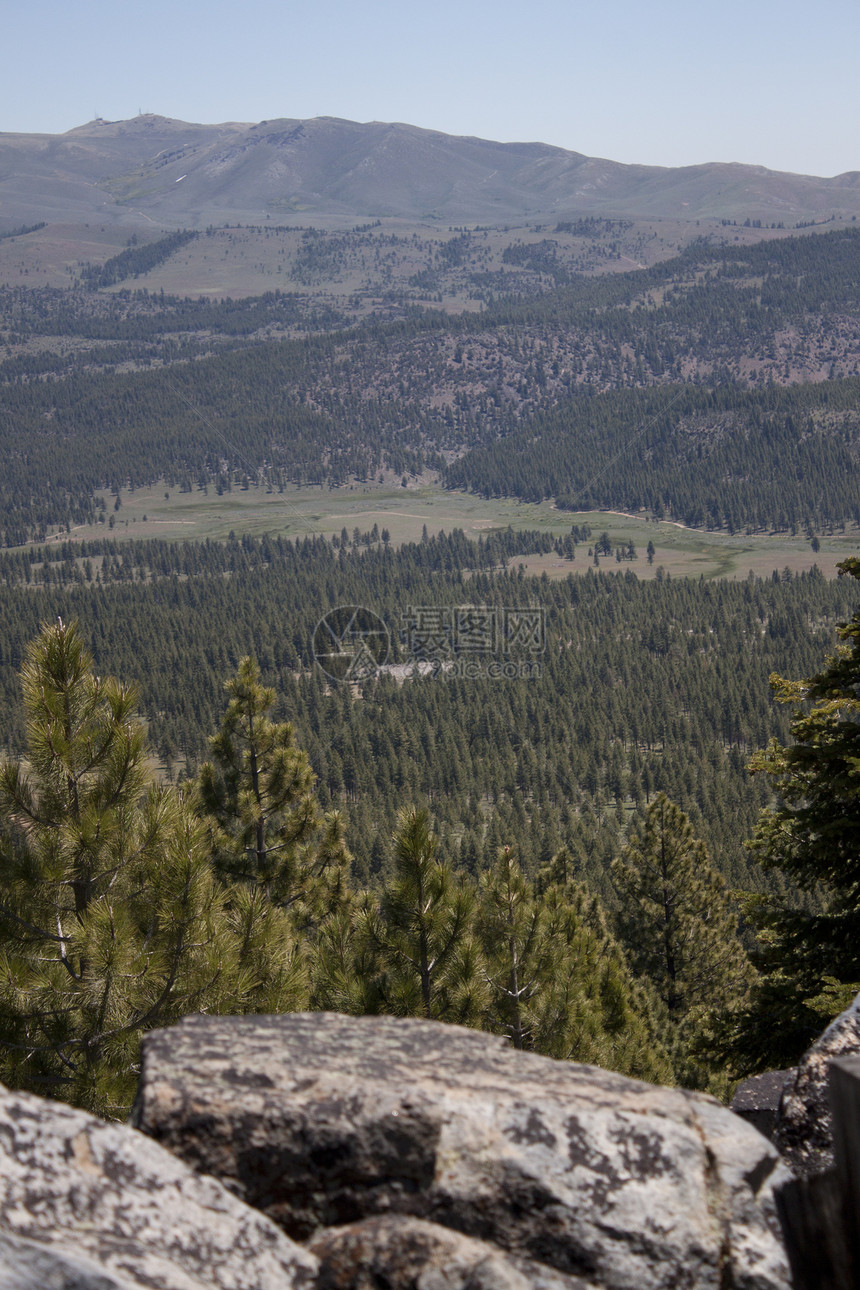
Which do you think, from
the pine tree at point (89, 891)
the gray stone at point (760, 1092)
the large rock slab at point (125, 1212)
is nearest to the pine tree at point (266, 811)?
the pine tree at point (89, 891)

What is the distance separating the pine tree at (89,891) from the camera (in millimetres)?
12891

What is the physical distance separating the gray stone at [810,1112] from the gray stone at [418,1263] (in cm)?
280

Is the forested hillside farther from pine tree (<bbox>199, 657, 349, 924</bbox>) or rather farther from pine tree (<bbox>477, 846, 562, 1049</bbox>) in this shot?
pine tree (<bbox>477, 846, 562, 1049</bbox>)

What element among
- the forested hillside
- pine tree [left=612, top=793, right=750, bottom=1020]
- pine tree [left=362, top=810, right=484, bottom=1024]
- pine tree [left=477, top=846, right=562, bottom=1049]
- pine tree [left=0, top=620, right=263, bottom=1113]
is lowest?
the forested hillside

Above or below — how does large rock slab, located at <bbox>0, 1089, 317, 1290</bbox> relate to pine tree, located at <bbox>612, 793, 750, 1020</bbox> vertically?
above

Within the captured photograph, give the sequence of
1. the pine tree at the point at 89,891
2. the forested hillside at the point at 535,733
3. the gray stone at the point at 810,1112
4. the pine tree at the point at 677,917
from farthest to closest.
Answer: the forested hillside at the point at 535,733, the pine tree at the point at 677,917, the pine tree at the point at 89,891, the gray stone at the point at 810,1112

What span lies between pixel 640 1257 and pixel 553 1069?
52.1 inches

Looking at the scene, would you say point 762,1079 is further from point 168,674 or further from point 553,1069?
point 168,674

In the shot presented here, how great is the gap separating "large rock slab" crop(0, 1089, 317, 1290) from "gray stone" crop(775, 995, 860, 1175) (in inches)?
157

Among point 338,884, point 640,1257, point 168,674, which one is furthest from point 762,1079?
point 168,674

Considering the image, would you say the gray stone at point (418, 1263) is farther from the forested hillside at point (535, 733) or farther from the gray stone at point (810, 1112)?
the forested hillside at point (535, 733)

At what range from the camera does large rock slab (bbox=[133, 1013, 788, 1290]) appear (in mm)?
5723

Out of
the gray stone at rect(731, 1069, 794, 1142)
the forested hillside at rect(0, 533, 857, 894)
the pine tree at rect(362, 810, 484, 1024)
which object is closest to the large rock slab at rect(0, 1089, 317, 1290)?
the gray stone at rect(731, 1069, 794, 1142)

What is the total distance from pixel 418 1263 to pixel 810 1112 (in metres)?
3.64
